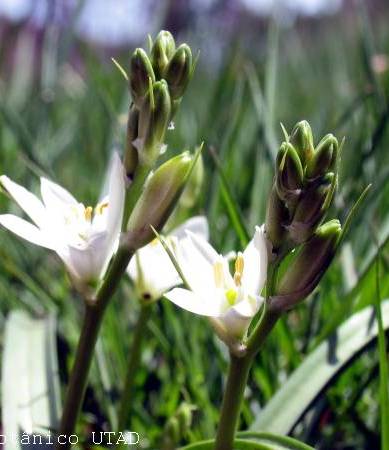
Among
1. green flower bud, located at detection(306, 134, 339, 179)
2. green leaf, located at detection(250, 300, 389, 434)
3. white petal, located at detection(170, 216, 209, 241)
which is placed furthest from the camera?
white petal, located at detection(170, 216, 209, 241)

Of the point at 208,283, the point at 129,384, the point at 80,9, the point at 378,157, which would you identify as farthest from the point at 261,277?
the point at 80,9

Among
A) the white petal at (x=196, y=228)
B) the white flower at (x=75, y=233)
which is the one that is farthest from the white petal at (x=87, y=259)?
the white petal at (x=196, y=228)

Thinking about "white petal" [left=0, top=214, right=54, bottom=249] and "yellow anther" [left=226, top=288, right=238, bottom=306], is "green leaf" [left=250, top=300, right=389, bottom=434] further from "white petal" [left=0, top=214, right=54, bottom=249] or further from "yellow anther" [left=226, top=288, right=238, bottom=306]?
"white petal" [left=0, top=214, right=54, bottom=249]

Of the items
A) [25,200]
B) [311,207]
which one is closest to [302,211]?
[311,207]

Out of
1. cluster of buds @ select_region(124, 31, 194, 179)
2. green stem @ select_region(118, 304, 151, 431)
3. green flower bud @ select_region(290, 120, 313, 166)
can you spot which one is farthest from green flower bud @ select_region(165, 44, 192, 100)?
green stem @ select_region(118, 304, 151, 431)

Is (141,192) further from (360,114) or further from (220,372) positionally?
(360,114)

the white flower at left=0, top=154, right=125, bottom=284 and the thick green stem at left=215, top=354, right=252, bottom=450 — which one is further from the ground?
the white flower at left=0, top=154, right=125, bottom=284
